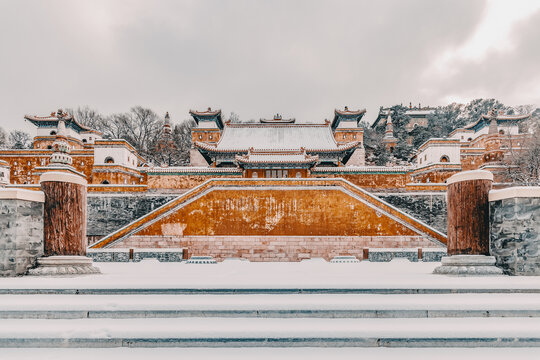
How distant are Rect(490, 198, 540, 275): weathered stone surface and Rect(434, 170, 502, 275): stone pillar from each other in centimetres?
20

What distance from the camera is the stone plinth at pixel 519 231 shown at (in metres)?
4.70

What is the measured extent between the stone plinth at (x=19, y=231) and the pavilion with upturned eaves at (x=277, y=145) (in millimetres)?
14443

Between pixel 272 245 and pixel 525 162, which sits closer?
pixel 272 245

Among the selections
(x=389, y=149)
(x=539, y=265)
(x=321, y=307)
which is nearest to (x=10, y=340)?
(x=321, y=307)

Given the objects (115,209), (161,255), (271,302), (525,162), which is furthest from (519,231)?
(525,162)

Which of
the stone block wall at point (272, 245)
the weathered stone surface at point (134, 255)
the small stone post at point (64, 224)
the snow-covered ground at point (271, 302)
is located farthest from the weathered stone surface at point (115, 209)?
the snow-covered ground at point (271, 302)

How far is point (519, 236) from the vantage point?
187 inches

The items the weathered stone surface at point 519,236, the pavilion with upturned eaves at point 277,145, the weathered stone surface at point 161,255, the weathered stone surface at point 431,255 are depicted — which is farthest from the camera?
the pavilion with upturned eaves at point 277,145

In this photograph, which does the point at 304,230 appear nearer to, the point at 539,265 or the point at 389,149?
the point at 539,265

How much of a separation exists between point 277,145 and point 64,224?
70.1 ft

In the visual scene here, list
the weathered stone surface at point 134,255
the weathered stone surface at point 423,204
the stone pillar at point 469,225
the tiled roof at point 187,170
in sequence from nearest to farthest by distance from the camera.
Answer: the stone pillar at point 469,225 < the weathered stone surface at point 134,255 < the weathered stone surface at point 423,204 < the tiled roof at point 187,170

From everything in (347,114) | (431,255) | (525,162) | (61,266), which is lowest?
(431,255)

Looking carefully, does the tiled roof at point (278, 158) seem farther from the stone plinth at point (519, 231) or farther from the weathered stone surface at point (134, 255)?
the stone plinth at point (519, 231)

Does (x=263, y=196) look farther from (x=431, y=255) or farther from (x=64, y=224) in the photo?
(x=64, y=224)
